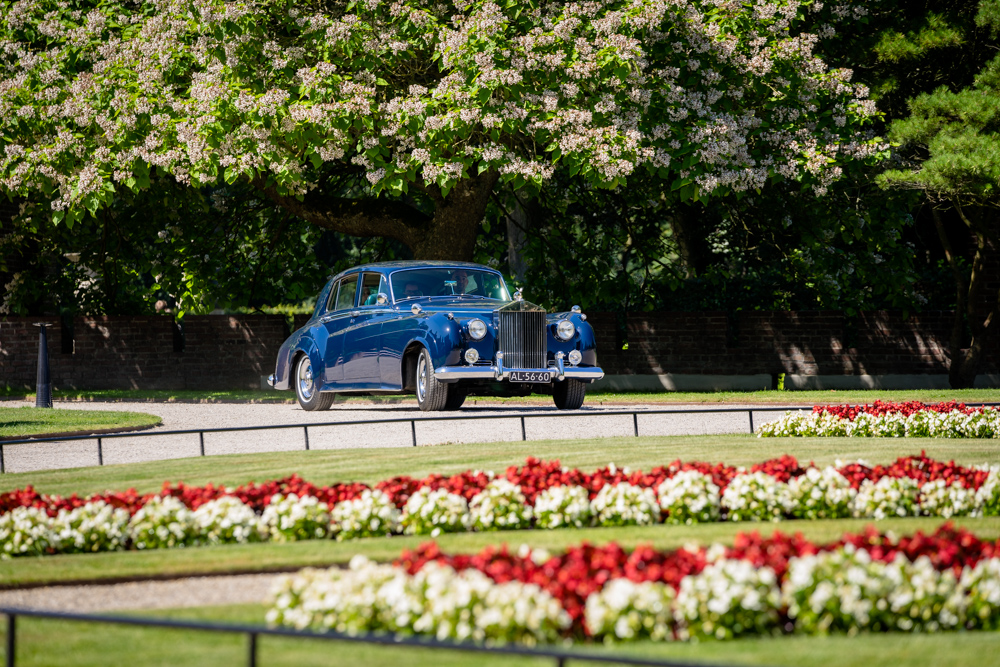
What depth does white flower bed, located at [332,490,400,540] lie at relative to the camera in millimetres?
7320

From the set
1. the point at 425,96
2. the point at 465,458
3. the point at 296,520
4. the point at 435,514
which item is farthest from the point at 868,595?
the point at 425,96

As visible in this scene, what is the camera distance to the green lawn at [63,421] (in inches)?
573

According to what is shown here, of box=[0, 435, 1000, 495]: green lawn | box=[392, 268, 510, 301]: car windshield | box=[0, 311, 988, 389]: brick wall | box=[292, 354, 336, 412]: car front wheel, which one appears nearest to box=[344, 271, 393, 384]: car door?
box=[392, 268, 510, 301]: car windshield

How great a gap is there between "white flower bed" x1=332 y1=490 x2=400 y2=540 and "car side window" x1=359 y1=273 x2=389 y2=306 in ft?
29.9

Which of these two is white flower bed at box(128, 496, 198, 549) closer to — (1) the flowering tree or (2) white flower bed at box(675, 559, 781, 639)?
(2) white flower bed at box(675, 559, 781, 639)

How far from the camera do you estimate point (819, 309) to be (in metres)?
24.0

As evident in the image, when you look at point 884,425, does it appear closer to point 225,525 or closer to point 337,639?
point 225,525

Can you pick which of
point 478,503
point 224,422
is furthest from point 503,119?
point 478,503

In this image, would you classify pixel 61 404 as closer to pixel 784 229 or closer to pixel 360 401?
pixel 360 401

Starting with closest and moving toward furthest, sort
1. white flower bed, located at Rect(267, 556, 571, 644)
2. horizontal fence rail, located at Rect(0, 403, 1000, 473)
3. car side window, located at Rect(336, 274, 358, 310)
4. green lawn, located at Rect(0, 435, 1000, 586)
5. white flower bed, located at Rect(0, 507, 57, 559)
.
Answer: white flower bed, located at Rect(267, 556, 571, 644)
green lawn, located at Rect(0, 435, 1000, 586)
white flower bed, located at Rect(0, 507, 57, 559)
horizontal fence rail, located at Rect(0, 403, 1000, 473)
car side window, located at Rect(336, 274, 358, 310)

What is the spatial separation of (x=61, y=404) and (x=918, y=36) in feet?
53.6

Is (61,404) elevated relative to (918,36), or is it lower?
lower

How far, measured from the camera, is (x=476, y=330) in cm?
1496

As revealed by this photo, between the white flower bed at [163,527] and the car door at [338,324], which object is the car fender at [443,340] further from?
the white flower bed at [163,527]
